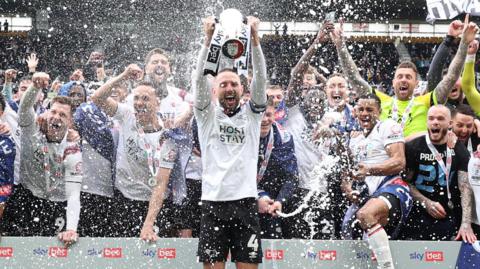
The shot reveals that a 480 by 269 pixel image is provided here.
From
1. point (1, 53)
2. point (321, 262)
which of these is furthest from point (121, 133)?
point (1, 53)

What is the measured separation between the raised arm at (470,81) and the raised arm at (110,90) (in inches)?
116

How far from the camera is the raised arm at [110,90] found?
601cm

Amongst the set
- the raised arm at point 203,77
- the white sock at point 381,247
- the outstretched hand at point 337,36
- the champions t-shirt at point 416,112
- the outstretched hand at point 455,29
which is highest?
the outstretched hand at point 455,29

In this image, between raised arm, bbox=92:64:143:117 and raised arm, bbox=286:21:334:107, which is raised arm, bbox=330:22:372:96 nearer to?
raised arm, bbox=286:21:334:107

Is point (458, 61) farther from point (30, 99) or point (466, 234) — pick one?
point (30, 99)

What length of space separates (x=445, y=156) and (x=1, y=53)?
1802 centimetres

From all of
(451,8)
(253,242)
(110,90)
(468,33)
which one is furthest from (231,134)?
(451,8)

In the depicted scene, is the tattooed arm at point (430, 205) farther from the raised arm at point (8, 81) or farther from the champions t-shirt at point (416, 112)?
the raised arm at point (8, 81)

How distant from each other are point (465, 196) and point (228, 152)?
7.11 feet

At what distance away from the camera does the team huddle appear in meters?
5.88

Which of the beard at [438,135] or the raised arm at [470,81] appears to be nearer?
the beard at [438,135]

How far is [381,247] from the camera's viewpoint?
5.47 m

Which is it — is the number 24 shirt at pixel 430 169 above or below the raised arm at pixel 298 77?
below

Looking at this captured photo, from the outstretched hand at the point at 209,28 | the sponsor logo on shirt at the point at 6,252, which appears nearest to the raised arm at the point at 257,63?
the outstretched hand at the point at 209,28
